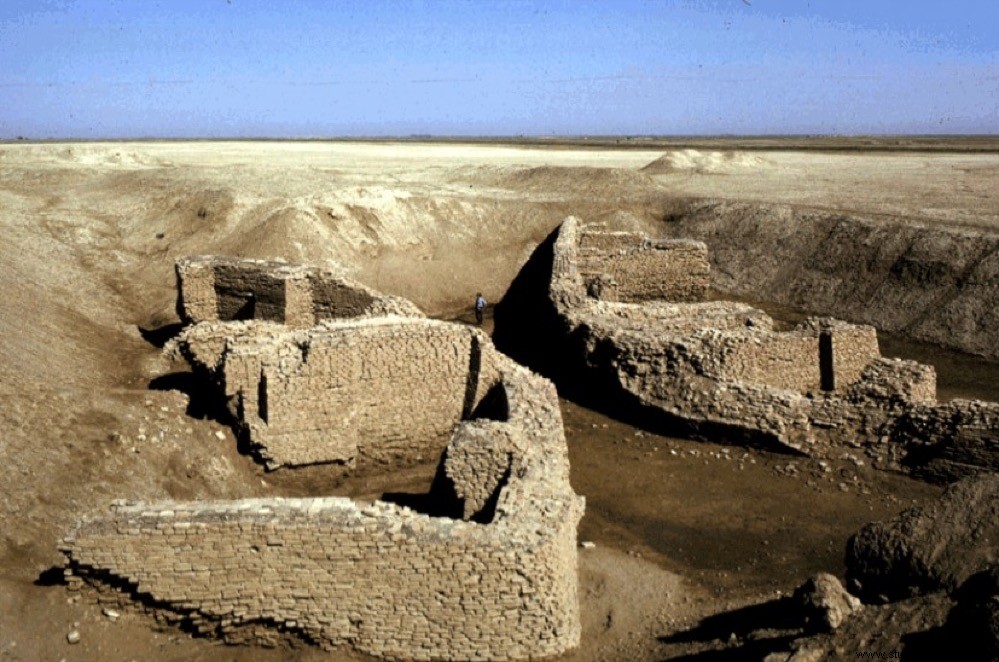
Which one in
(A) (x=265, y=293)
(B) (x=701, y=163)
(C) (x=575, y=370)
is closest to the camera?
(C) (x=575, y=370)

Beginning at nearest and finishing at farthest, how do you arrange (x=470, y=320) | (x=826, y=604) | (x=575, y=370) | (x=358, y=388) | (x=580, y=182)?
(x=826, y=604), (x=358, y=388), (x=575, y=370), (x=470, y=320), (x=580, y=182)

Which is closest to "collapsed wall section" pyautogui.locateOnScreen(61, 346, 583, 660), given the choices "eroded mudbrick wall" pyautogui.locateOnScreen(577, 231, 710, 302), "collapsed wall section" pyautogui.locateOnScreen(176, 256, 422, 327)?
"collapsed wall section" pyautogui.locateOnScreen(176, 256, 422, 327)

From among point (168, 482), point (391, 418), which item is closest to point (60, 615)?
point (168, 482)

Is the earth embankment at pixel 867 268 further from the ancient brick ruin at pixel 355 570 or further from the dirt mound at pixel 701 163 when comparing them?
the dirt mound at pixel 701 163

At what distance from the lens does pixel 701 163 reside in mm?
60125

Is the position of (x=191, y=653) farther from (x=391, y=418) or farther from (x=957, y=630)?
(x=957, y=630)

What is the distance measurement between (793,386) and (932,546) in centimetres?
797

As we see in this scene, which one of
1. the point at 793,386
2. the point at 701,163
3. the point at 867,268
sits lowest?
the point at 793,386

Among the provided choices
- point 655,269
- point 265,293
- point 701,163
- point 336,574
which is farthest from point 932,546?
point 701,163

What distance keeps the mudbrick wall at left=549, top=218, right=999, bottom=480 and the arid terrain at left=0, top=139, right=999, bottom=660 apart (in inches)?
19.9

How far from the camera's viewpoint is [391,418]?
1168 centimetres

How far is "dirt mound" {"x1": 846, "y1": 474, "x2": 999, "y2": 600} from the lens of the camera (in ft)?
19.7

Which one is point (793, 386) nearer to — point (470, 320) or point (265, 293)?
point (265, 293)

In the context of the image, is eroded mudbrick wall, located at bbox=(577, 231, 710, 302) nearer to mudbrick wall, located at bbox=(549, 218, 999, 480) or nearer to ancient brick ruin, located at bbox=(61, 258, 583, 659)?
mudbrick wall, located at bbox=(549, 218, 999, 480)
